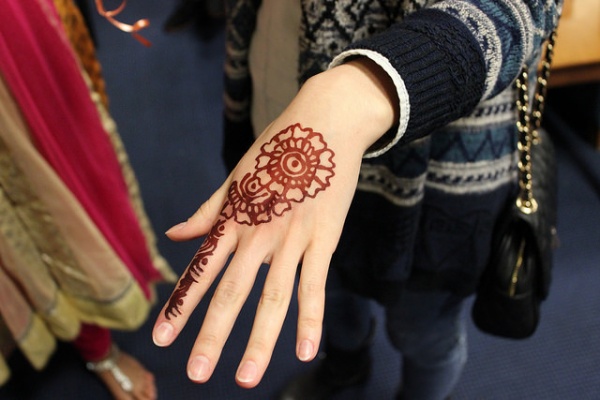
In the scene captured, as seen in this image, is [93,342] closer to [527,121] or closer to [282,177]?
[282,177]

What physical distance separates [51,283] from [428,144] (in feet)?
2.56

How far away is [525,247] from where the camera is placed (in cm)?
70

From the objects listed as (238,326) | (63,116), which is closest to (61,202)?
(63,116)

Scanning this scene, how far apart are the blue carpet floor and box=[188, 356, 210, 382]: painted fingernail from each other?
0.35 metres

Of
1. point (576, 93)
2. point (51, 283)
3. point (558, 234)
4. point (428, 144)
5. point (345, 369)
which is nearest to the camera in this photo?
point (428, 144)

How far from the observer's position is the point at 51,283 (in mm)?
968

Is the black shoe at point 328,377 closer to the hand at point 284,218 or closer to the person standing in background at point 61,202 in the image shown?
the person standing in background at point 61,202

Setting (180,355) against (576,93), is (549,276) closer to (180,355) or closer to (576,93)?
(180,355)

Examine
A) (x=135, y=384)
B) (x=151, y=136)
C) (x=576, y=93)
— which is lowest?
(x=135, y=384)

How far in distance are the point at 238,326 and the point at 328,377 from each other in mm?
539

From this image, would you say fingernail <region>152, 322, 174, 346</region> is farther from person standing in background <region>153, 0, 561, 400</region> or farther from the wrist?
the wrist

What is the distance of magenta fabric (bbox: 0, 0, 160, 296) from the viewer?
706 mm

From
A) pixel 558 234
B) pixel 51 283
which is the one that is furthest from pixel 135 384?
pixel 558 234

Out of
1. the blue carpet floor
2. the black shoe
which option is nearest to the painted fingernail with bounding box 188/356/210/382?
the blue carpet floor
